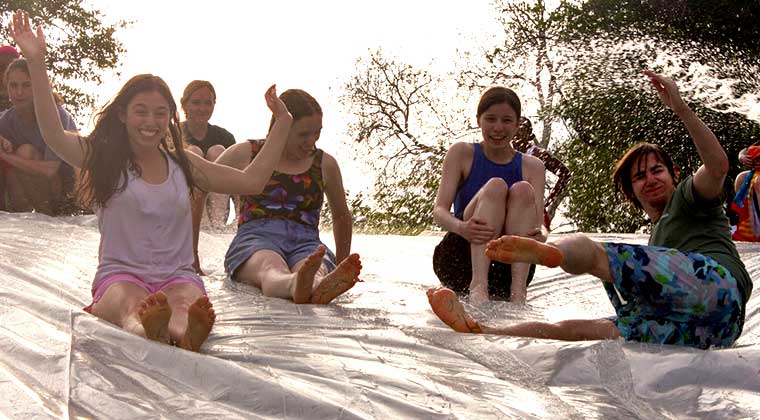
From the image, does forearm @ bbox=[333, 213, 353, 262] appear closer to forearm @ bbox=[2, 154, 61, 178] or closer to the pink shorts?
the pink shorts

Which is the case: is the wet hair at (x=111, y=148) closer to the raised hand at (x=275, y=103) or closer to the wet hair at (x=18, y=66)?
the raised hand at (x=275, y=103)

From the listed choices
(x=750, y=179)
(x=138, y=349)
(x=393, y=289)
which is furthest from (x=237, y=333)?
(x=750, y=179)

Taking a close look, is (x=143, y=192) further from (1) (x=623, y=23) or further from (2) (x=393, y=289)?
(1) (x=623, y=23)

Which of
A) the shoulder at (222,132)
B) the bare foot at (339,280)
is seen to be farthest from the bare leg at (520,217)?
the shoulder at (222,132)

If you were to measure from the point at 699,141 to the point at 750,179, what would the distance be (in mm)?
4441

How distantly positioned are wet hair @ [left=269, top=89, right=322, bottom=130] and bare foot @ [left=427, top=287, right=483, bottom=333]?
1.20 m

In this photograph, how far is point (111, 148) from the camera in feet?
10.0

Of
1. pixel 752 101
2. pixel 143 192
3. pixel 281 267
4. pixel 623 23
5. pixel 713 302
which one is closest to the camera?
pixel 713 302

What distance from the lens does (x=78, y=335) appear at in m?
2.46

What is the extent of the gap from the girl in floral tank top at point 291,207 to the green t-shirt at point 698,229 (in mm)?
1376

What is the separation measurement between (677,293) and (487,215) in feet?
3.82

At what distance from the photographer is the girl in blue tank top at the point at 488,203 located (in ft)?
12.2

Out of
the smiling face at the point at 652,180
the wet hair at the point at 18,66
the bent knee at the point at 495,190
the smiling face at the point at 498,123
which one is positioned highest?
the wet hair at the point at 18,66

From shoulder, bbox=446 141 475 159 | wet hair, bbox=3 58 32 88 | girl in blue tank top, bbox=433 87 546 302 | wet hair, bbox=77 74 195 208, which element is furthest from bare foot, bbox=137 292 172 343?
wet hair, bbox=3 58 32 88
